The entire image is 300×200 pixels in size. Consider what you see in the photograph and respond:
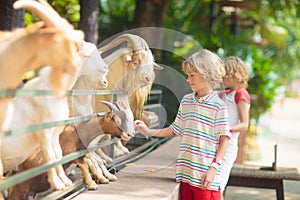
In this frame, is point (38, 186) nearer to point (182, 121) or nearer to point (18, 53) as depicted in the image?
point (182, 121)

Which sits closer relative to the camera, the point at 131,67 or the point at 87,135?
the point at 87,135

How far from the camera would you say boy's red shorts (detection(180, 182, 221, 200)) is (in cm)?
479

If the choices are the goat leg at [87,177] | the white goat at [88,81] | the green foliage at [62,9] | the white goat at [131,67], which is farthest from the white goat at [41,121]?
the green foliage at [62,9]

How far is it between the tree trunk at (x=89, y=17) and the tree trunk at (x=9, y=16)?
6.03 ft

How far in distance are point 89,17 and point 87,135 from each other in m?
4.57

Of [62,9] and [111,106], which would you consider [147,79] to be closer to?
[111,106]

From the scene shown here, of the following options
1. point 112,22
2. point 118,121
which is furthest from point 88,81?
point 112,22

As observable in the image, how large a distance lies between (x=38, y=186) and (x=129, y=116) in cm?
85

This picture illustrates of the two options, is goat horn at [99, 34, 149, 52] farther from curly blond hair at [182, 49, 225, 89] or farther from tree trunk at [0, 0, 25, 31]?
tree trunk at [0, 0, 25, 31]

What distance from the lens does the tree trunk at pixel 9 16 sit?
7.14 meters

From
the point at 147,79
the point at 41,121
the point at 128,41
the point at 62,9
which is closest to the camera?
the point at 41,121

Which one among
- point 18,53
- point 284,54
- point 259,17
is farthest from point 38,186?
point 284,54

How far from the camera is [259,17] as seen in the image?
20406mm

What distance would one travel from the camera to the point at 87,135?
4711 millimetres
